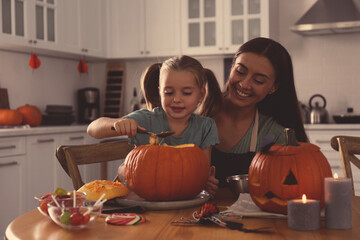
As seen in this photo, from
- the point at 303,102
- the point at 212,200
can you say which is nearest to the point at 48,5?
the point at 303,102

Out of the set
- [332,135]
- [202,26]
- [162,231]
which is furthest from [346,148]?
[202,26]

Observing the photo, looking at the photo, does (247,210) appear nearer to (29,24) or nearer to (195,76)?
(195,76)

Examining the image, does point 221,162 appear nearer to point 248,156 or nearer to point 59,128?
point 248,156

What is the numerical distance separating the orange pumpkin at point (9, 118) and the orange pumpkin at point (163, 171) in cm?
278

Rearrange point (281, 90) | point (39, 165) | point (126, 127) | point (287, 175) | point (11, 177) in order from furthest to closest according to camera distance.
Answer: point (39, 165) < point (11, 177) < point (281, 90) < point (126, 127) < point (287, 175)

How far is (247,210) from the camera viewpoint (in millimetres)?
1104

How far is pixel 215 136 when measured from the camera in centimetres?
159

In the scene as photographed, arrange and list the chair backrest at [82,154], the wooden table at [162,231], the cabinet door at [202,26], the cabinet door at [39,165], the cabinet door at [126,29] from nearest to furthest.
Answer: the wooden table at [162,231] → the chair backrest at [82,154] → the cabinet door at [39,165] → the cabinet door at [202,26] → the cabinet door at [126,29]

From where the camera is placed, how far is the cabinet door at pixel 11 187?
341cm

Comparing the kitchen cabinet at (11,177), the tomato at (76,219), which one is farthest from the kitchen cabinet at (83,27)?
the tomato at (76,219)

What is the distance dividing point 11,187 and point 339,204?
2998mm

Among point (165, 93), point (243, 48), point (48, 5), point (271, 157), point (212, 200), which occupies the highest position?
point (48, 5)

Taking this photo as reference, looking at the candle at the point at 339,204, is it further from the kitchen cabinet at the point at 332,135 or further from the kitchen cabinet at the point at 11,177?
the kitchen cabinet at the point at 332,135

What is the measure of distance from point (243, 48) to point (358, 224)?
98 cm
